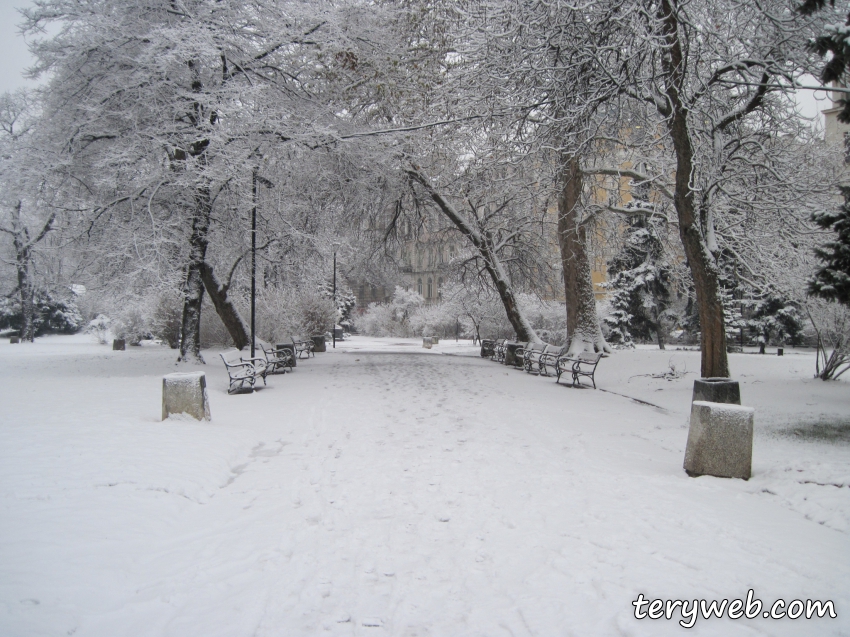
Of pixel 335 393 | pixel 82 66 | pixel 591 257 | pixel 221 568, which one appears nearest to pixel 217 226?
pixel 82 66

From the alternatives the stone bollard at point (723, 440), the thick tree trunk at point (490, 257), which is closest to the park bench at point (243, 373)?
the stone bollard at point (723, 440)

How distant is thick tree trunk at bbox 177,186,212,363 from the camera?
565 inches

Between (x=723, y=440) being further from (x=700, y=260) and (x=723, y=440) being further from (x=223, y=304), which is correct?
(x=223, y=304)

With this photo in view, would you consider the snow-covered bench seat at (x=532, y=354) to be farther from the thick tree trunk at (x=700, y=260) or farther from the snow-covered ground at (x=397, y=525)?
the snow-covered ground at (x=397, y=525)

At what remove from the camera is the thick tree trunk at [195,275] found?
14.4 metres

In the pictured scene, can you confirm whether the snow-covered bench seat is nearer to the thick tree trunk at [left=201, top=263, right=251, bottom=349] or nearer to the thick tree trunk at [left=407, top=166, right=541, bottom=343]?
the thick tree trunk at [left=407, top=166, right=541, bottom=343]

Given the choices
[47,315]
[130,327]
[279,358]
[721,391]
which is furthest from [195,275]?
[47,315]

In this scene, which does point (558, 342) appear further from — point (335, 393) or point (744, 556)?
point (744, 556)

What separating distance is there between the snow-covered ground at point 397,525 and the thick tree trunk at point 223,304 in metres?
8.23

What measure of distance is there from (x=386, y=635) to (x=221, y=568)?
1.49 metres

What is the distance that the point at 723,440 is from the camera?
5.63 m

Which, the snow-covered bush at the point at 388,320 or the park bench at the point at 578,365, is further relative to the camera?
the snow-covered bush at the point at 388,320

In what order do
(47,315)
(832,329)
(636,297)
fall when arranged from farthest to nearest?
(47,315) → (636,297) → (832,329)

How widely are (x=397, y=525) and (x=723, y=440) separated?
3645mm
